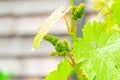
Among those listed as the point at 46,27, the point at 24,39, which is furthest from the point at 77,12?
the point at 24,39

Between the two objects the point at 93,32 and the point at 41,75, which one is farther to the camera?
the point at 41,75

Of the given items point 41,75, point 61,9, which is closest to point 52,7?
point 41,75

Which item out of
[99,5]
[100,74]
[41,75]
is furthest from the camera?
[41,75]

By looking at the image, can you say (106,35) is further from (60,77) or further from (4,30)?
(4,30)

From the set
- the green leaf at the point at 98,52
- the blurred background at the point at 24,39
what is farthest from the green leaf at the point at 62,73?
the blurred background at the point at 24,39

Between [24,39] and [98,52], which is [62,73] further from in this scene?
[24,39]

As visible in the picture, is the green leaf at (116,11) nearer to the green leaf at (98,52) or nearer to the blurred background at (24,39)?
the green leaf at (98,52)
